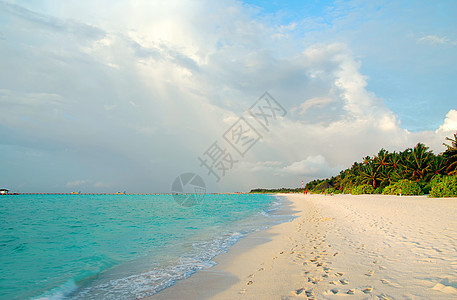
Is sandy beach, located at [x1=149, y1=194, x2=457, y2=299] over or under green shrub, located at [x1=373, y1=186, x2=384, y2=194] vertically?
under

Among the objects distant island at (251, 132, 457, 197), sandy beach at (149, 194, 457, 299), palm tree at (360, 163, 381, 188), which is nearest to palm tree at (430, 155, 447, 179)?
distant island at (251, 132, 457, 197)

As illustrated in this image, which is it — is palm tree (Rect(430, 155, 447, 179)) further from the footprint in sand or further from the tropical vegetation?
the footprint in sand

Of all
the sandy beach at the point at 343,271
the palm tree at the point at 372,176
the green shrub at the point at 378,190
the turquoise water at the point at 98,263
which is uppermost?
the palm tree at the point at 372,176

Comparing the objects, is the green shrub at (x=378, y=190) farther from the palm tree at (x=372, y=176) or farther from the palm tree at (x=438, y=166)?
the palm tree at (x=438, y=166)

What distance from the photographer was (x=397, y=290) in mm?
4387

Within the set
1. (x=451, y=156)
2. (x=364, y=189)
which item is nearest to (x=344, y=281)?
(x=451, y=156)

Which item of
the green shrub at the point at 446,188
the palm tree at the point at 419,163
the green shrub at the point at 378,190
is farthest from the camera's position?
the green shrub at the point at 378,190

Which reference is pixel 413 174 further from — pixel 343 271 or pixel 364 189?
pixel 343 271

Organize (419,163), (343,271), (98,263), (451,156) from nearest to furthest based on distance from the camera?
(343,271) < (98,263) < (451,156) < (419,163)

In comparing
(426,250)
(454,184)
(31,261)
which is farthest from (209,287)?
(454,184)

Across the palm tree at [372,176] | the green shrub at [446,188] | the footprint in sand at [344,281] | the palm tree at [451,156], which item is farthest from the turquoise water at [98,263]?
the palm tree at [372,176]

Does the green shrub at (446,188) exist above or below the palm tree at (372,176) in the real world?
below

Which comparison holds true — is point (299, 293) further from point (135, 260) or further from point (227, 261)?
point (135, 260)

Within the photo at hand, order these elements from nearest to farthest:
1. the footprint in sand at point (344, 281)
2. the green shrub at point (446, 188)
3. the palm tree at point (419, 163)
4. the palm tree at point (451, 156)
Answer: the footprint in sand at point (344, 281) → the green shrub at point (446, 188) → the palm tree at point (451, 156) → the palm tree at point (419, 163)
